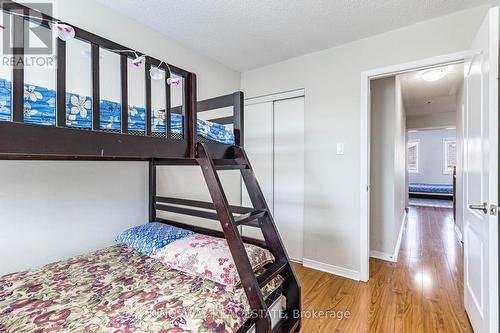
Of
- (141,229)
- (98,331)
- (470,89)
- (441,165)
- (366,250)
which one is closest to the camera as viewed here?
(98,331)

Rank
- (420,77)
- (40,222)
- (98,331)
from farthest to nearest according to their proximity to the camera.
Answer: (420,77) < (40,222) < (98,331)

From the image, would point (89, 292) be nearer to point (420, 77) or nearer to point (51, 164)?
point (51, 164)

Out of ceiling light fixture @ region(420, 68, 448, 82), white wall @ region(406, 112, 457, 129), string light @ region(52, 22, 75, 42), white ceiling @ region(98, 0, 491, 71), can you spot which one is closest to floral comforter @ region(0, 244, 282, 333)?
string light @ region(52, 22, 75, 42)

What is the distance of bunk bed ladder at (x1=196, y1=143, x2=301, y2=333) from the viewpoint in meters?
1.13

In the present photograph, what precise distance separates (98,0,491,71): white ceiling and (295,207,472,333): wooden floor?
7.43 ft

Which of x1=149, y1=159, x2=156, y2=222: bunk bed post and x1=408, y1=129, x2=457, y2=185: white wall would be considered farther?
x1=408, y1=129, x2=457, y2=185: white wall

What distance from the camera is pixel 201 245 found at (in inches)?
58.1

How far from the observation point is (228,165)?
1.47 meters

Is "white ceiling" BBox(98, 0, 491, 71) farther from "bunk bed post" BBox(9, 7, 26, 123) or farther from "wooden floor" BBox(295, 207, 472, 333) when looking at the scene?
"wooden floor" BBox(295, 207, 472, 333)

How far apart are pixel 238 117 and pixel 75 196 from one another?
1.28 meters

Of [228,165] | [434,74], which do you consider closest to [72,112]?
[228,165]

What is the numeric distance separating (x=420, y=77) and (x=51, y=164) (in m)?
4.25

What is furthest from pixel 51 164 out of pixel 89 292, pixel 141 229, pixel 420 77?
pixel 420 77

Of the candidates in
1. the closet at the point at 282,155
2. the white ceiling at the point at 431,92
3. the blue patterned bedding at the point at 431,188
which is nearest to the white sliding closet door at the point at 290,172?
the closet at the point at 282,155
